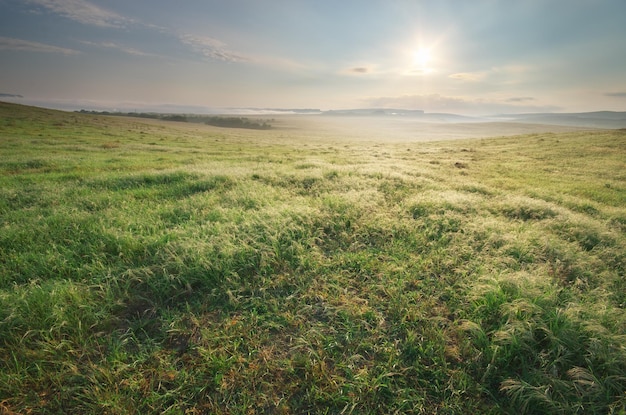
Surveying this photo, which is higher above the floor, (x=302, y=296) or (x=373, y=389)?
(x=302, y=296)

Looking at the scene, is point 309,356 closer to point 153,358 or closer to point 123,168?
point 153,358

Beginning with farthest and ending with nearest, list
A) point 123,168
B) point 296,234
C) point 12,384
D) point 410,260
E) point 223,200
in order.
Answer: point 123,168 → point 223,200 → point 296,234 → point 410,260 → point 12,384

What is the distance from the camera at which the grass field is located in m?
3.19

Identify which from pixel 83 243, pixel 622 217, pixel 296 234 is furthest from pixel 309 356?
pixel 622 217

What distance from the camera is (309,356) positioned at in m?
3.62

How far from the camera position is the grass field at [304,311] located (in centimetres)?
319

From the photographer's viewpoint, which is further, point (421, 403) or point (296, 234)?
point (296, 234)

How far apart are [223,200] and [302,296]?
5.79 meters

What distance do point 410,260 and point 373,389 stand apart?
126 inches

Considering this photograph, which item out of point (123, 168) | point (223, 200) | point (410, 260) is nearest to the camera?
point (410, 260)

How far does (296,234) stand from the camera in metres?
6.74

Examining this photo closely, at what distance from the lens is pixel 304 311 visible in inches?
176

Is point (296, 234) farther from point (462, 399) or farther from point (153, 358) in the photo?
point (462, 399)

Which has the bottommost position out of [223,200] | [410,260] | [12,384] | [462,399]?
[462,399]
